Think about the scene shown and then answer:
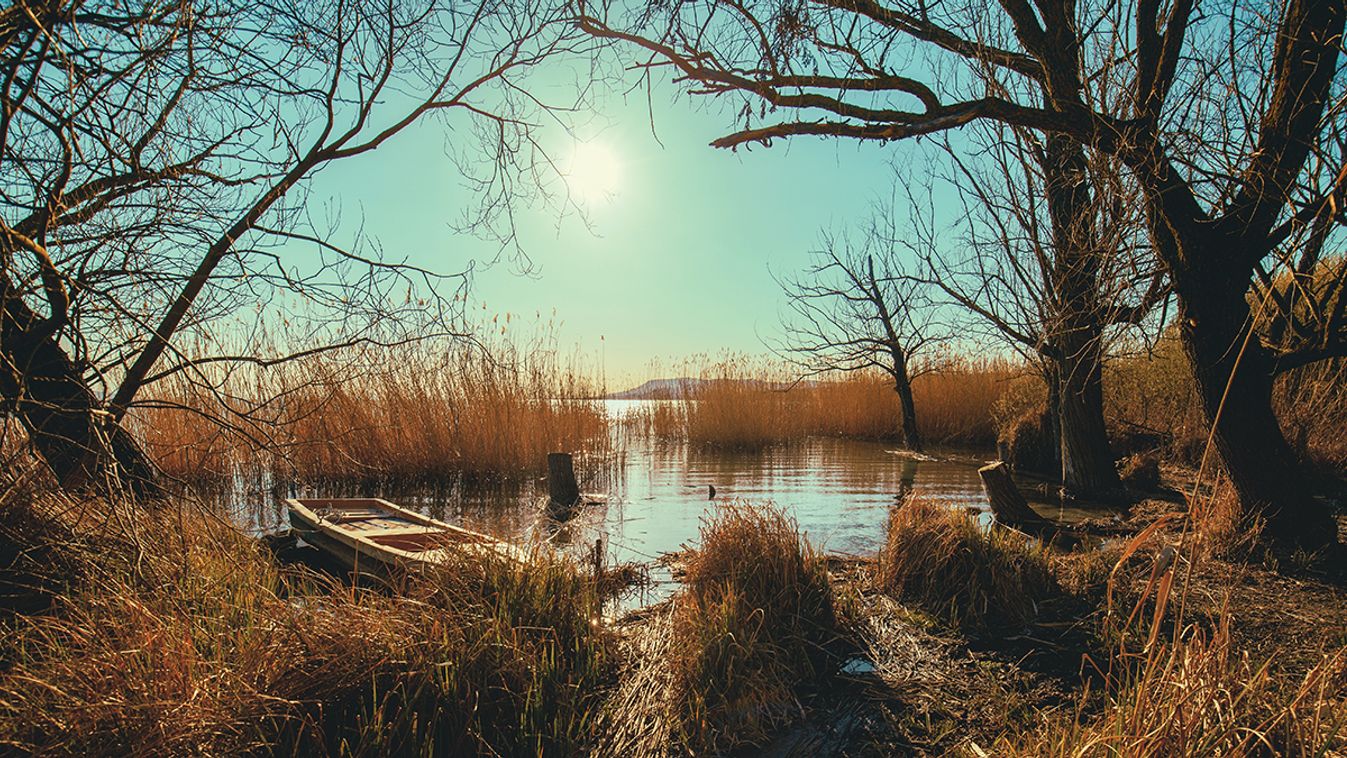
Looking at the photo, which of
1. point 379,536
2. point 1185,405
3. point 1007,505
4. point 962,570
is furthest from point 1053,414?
point 379,536

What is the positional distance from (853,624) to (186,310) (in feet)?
11.8

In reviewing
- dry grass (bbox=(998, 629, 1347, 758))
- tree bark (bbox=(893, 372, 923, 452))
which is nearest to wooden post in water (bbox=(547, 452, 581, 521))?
dry grass (bbox=(998, 629, 1347, 758))

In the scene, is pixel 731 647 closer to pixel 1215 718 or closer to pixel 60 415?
pixel 1215 718

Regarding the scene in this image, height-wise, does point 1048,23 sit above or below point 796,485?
above

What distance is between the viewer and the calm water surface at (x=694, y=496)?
6469 mm

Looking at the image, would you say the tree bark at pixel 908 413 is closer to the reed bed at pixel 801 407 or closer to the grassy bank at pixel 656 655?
the reed bed at pixel 801 407

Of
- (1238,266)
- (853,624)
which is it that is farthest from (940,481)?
(853,624)

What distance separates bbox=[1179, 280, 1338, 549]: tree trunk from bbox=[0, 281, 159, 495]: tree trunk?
5507 millimetres

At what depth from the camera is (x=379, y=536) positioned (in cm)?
506

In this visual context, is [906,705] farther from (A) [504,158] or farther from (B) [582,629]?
(A) [504,158]

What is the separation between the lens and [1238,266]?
156 inches

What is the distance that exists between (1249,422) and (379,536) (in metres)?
5.85

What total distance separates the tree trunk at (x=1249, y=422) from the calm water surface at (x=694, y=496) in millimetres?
2172

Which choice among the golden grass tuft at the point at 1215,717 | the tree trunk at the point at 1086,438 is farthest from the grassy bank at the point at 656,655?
the tree trunk at the point at 1086,438
